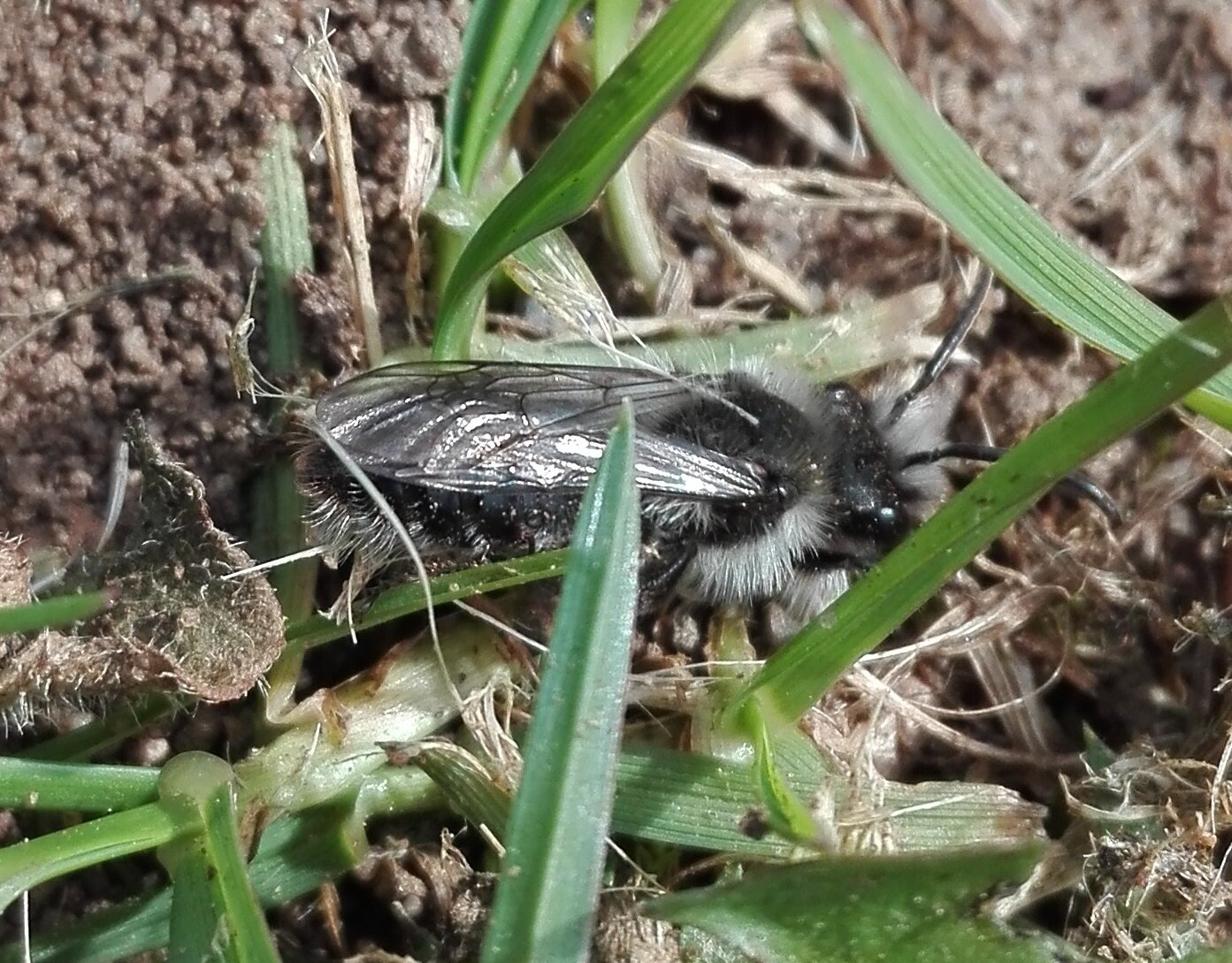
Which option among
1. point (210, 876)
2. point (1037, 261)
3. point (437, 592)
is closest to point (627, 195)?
point (1037, 261)

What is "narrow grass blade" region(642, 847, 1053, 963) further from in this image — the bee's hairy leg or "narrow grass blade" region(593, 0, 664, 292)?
"narrow grass blade" region(593, 0, 664, 292)

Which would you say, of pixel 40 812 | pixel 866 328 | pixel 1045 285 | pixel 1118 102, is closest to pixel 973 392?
pixel 866 328

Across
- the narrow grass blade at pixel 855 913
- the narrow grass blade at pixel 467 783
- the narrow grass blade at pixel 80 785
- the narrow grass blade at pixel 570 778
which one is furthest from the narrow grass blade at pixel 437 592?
the narrow grass blade at pixel 855 913

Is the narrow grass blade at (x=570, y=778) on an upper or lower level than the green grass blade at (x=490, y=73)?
lower

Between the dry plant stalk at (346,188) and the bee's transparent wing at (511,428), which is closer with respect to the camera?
the bee's transparent wing at (511,428)

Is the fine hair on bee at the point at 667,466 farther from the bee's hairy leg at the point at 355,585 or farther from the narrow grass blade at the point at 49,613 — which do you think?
the narrow grass blade at the point at 49,613

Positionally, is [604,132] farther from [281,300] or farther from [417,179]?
[281,300]

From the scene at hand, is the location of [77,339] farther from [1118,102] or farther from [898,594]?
[1118,102]
